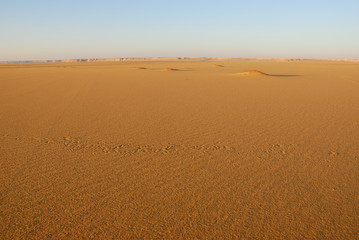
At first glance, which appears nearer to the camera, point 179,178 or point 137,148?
point 179,178

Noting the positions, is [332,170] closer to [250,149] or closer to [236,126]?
[250,149]

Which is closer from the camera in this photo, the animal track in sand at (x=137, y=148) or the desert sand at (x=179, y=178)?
the desert sand at (x=179, y=178)

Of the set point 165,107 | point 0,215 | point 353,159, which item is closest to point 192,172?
point 0,215

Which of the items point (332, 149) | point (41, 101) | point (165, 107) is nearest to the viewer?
point (332, 149)

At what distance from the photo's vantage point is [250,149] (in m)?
3.75

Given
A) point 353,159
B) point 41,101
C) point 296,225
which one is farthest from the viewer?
point 41,101

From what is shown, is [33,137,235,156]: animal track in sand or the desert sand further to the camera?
[33,137,235,156]: animal track in sand

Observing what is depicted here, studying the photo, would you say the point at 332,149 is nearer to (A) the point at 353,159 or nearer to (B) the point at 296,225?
(A) the point at 353,159

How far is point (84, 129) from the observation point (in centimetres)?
481

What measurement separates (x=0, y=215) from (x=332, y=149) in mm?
4247

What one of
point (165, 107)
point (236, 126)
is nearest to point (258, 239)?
point (236, 126)

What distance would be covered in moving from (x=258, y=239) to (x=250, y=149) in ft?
6.29

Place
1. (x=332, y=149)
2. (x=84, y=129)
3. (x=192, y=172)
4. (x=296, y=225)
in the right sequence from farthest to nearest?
1. (x=84, y=129)
2. (x=332, y=149)
3. (x=192, y=172)
4. (x=296, y=225)

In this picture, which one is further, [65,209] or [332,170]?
[332,170]
